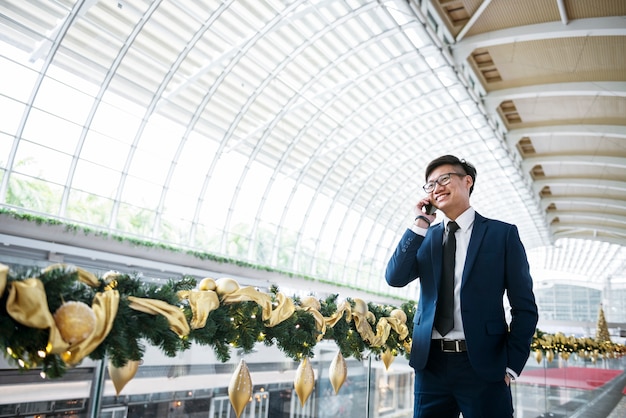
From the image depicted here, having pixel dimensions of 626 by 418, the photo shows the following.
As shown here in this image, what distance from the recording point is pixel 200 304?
193 centimetres

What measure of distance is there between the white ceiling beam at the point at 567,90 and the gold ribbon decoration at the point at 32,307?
75.3 feet

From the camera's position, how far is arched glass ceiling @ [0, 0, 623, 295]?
15.9 meters

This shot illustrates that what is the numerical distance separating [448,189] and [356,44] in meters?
18.3

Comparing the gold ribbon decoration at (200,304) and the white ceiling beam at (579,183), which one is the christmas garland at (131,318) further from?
the white ceiling beam at (579,183)

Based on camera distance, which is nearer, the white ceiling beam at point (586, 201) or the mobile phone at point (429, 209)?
the mobile phone at point (429, 209)

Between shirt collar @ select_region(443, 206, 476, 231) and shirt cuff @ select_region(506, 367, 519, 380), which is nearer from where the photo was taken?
shirt cuff @ select_region(506, 367, 519, 380)

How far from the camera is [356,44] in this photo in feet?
64.4

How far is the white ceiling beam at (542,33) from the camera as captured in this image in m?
16.2

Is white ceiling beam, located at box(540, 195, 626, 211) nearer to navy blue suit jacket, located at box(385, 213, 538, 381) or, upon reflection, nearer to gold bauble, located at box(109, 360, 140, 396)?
navy blue suit jacket, located at box(385, 213, 538, 381)

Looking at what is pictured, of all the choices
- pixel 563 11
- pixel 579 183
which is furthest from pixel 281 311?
pixel 579 183

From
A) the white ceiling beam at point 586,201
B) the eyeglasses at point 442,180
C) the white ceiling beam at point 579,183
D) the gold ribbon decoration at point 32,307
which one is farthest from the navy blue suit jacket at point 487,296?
the white ceiling beam at point 586,201

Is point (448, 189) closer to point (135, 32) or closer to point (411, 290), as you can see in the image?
point (135, 32)

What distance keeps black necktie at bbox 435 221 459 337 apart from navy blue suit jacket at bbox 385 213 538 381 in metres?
0.04

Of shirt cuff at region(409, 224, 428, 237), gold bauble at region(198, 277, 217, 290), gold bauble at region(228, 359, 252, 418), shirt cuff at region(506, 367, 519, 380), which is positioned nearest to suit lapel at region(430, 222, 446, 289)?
shirt cuff at region(409, 224, 428, 237)
